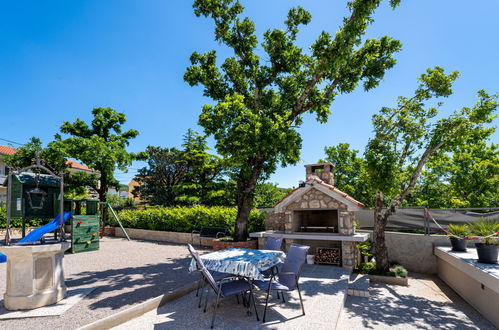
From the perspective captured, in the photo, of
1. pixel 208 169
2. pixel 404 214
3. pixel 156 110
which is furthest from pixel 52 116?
pixel 404 214

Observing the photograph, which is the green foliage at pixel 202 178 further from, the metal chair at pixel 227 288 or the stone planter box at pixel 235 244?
the metal chair at pixel 227 288

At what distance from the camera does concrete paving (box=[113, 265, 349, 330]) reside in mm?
3838

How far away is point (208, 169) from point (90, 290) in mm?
16543

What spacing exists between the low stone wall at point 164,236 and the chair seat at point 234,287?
7.00m

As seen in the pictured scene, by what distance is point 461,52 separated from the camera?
7336mm

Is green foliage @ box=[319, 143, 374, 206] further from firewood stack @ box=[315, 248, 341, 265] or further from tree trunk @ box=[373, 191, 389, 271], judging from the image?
firewood stack @ box=[315, 248, 341, 265]

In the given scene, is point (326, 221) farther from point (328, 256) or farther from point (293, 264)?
point (293, 264)

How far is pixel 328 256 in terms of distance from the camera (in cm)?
782

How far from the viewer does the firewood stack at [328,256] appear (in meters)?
7.74

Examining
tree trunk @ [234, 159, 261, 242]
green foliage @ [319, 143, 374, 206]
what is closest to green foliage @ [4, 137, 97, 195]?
tree trunk @ [234, 159, 261, 242]

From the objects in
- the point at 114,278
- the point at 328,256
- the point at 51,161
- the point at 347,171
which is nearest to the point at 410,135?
the point at 328,256

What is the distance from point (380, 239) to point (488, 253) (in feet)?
8.03


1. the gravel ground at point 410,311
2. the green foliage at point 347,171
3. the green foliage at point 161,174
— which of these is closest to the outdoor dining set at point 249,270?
the gravel ground at point 410,311

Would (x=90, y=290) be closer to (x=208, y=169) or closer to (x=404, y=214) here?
(x=404, y=214)
